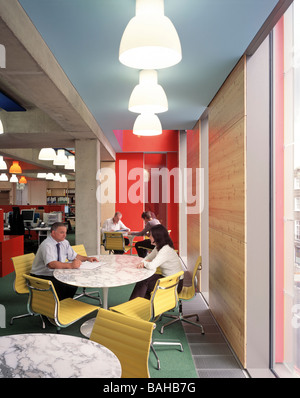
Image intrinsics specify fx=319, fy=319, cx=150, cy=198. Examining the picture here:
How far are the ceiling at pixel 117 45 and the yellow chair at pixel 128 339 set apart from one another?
2.27 metres

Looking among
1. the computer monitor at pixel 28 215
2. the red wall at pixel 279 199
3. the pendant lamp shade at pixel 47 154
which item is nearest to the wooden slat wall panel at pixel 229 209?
the red wall at pixel 279 199

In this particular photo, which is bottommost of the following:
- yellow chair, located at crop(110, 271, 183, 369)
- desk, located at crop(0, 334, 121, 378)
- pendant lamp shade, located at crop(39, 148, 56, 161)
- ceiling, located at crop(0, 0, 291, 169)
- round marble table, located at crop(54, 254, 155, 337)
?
yellow chair, located at crop(110, 271, 183, 369)

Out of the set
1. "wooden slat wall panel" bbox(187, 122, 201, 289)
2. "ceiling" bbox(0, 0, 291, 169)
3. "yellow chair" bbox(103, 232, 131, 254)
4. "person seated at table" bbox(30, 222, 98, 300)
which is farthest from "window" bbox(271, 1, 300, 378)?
"yellow chair" bbox(103, 232, 131, 254)

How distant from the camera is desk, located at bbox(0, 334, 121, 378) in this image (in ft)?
5.49

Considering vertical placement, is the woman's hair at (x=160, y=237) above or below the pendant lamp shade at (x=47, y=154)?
below

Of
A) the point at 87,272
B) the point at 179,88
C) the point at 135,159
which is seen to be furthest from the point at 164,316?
the point at 135,159

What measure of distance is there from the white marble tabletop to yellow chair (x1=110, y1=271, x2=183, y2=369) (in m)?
0.28

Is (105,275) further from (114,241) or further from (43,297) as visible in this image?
(114,241)

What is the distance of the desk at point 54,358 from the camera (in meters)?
1.67

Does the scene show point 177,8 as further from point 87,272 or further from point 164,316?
point 164,316

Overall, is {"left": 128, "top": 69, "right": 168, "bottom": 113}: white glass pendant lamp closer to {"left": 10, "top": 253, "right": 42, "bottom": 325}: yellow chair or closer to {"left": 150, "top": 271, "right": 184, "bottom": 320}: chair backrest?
{"left": 150, "top": 271, "right": 184, "bottom": 320}: chair backrest

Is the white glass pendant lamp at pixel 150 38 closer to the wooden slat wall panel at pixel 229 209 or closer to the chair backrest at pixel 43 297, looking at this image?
the wooden slat wall panel at pixel 229 209

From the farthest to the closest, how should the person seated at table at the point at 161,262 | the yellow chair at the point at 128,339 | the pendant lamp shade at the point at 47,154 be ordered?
the pendant lamp shade at the point at 47,154 → the person seated at table at the point at 161,262 → the yellow chair at the point at 128,339

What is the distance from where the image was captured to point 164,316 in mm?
4641
